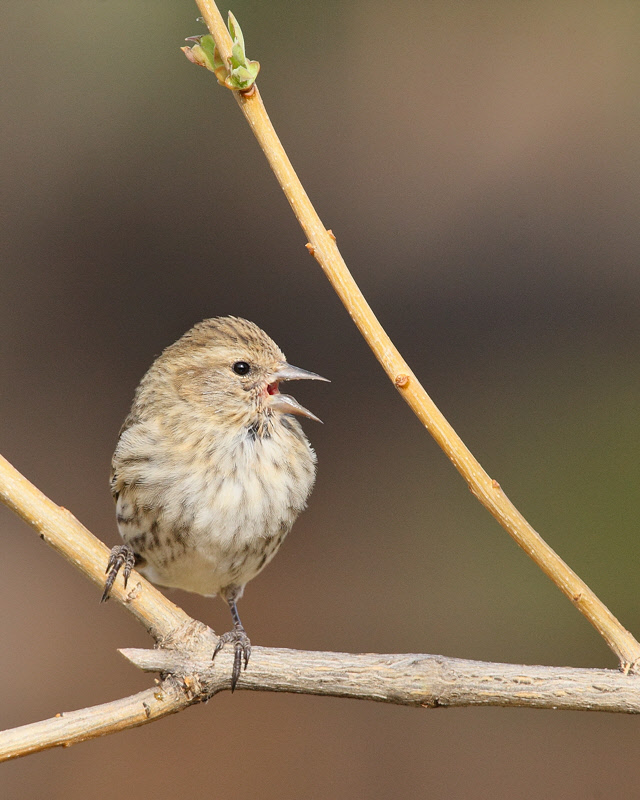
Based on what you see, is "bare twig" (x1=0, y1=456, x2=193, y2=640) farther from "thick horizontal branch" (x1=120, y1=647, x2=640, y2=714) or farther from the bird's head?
the bird's head

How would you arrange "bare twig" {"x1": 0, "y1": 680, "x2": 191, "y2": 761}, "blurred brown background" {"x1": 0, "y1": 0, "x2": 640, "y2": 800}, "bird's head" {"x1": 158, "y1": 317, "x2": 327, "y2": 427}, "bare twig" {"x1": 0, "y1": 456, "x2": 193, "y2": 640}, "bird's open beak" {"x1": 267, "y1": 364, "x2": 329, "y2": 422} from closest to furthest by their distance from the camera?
"bare twig" {"x1": 0, "y1": 680, "x2": 191, "y2": 761}
"bare twig" {"x1": 0, "y1": 456, "x2": 193, "y2": 640}
"bird's open beak" {"x1": 267, "y1": 364, "x2": 329, "y2": 422}
"bird's head" {"x1": 158, "y1": 317, "x2": 327, "y2": 427}
"blurred brown background" {"x1": 0, "y1": 0, "x2": 640, "y2": 800}

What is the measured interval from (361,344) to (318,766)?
271 cm

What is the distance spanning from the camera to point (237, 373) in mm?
3105

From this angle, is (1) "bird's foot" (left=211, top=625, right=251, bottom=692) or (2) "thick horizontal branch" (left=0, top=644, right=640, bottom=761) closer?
(2) "thick horizontal branch" (left=0, top=644, right=640, bottom=761)

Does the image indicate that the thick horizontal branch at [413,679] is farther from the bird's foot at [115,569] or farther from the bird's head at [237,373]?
the bird's head at [237,373]

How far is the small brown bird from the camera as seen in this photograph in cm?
302

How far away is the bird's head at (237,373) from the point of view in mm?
3064

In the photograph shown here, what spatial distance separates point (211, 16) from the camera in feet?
5.74

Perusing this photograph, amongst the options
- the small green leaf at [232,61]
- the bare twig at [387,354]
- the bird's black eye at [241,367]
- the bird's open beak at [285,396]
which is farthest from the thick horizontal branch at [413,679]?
the small green leaf at [232,61]

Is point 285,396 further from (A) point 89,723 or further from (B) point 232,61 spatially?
(B) point 232,61

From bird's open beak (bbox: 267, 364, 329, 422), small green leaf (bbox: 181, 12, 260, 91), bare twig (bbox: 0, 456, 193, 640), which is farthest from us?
bird's open beak (bbox: 267, 364, 329, 422)

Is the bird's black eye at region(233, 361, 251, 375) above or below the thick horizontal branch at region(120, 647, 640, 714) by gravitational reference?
above

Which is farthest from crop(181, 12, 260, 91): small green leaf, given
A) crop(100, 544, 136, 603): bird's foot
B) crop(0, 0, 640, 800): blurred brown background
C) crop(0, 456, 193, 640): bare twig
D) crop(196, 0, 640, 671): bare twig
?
crop(0, 0, 640, 800): blurred brown background

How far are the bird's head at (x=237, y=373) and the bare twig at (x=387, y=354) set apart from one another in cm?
111
